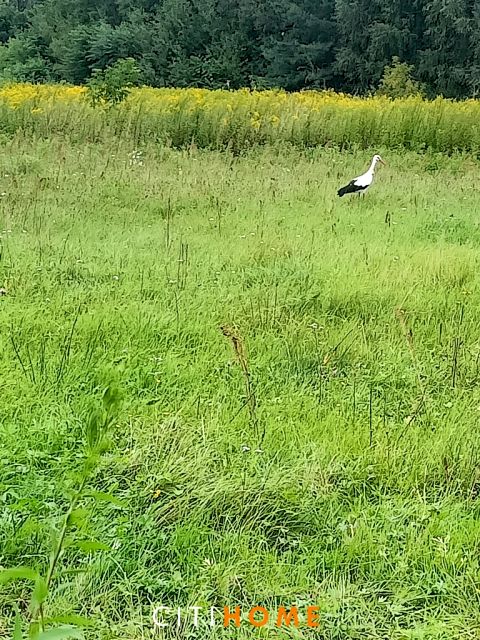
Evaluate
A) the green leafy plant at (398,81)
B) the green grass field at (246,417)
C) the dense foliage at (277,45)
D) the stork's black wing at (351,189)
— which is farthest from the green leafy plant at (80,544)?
the dense foliage at (277,45)

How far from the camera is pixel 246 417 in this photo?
250 centimetres

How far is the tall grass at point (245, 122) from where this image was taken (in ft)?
29.7

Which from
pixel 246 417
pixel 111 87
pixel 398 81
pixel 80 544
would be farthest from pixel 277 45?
pixel 80 544

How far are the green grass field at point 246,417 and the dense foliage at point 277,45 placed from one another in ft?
61.8

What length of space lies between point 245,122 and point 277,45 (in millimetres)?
16116

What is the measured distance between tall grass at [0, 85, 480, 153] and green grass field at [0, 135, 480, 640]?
4.07 m

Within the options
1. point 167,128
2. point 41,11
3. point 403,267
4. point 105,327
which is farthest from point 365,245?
point 41,11

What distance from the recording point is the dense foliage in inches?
869

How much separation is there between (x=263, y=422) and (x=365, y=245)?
2623 mm

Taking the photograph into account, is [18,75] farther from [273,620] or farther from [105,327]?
[273,620]

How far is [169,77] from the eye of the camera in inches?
1000

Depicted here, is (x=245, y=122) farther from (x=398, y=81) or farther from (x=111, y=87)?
(x=398, y=81)

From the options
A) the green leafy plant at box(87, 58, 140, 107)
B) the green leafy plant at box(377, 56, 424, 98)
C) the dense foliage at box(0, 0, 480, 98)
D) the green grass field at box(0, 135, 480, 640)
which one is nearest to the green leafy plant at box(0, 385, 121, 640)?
the green grass field at box(0, 135, 480, 640)

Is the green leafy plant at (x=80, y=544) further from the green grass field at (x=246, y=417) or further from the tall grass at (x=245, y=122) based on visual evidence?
the tall grass at (x=245, y=122)
